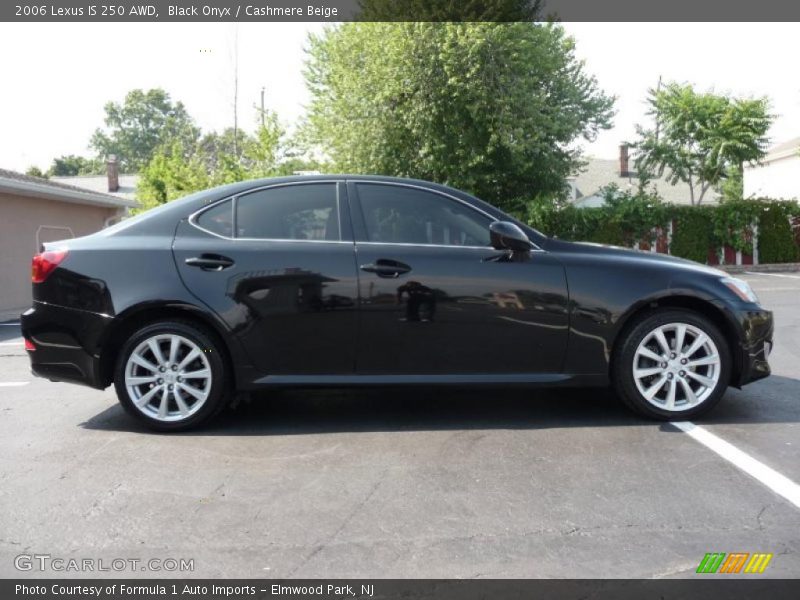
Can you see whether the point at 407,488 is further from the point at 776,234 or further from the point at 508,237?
→ the point at 776,234

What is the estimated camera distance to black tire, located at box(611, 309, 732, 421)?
189 inches

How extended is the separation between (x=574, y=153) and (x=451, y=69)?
735 centimetres

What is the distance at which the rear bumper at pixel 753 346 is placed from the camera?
4.86 meters

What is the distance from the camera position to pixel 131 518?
3426 mm

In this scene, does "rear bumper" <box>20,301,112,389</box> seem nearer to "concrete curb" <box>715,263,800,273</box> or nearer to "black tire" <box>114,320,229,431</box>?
"black tire" <box>114,320,229,431</box>

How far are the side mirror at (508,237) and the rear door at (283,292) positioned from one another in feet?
3.07

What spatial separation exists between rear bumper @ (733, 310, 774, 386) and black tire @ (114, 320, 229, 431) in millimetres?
3417

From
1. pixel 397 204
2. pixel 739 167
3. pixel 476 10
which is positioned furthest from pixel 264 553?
pixel 739 167

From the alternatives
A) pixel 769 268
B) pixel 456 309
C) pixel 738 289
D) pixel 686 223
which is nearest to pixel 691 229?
pixel 686 223

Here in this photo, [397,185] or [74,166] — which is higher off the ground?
[74,166]

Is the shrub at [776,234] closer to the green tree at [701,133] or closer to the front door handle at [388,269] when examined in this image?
the green tree at [701,133]

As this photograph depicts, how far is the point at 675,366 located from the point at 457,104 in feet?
66.0

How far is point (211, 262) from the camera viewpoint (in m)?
4.75
